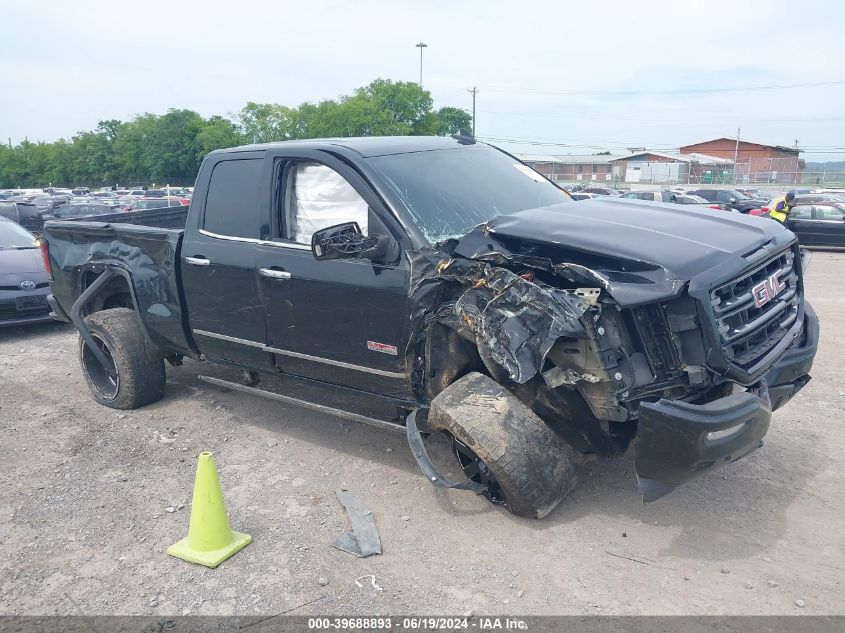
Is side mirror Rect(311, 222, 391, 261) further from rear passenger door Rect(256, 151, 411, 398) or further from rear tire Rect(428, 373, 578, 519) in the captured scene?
rear tire Rect(428, 373, 578, 519)

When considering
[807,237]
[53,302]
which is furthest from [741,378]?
[807,237]

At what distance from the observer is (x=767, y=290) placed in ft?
12.1

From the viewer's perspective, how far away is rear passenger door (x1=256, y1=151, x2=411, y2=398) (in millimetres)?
4043

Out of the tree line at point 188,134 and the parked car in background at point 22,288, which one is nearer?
the parked car in background at point 22,288

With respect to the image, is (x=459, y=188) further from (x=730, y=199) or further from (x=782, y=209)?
(x=730, y=199)

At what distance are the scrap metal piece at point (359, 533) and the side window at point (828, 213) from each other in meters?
16.1

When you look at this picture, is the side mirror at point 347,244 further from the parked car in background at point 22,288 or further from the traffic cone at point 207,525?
the parked car in background at point 22,288

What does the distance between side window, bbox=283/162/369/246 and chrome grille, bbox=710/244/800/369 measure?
6.65ft

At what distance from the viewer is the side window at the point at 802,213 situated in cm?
1669

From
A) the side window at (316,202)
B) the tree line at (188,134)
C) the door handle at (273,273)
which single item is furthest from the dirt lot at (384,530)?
the tree line at (188,134)

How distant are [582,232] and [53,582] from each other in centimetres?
314

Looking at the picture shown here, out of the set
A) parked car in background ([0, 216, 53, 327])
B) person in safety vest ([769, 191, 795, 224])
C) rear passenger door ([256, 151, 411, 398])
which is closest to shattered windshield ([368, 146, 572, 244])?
rear passenger door ([256, 151, 411, 398])

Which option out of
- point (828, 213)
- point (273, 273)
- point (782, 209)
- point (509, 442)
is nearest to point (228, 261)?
point (273, 273)

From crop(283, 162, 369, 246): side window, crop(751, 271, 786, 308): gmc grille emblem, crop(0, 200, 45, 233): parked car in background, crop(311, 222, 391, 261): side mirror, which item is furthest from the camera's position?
crop(0, 200, 45, 233): parked car in background
